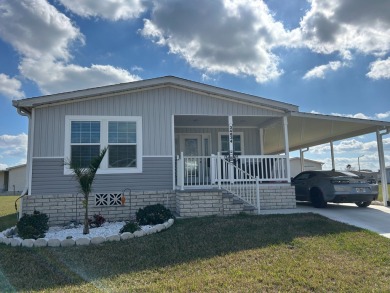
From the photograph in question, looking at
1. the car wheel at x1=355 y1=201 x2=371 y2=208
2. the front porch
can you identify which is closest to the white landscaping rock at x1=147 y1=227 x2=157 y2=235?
the front porch

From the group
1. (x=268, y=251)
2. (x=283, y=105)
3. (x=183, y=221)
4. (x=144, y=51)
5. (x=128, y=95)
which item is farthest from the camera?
(x=144, y=51)

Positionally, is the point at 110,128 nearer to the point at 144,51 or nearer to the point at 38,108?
the point at 38,108

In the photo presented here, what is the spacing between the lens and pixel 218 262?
15.5 feet

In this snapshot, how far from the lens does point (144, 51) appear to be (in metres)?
12.0

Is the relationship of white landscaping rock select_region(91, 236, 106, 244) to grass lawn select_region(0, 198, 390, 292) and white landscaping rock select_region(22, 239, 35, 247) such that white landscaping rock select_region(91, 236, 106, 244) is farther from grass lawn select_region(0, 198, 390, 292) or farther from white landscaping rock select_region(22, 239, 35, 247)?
white landscaping rock select_region(22, 239, 35, 247)

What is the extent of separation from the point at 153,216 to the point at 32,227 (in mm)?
2678

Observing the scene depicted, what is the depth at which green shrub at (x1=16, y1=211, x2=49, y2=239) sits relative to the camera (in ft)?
21.1

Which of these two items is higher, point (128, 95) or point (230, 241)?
point (128, 95)

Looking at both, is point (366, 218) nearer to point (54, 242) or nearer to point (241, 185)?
point (241, 185)

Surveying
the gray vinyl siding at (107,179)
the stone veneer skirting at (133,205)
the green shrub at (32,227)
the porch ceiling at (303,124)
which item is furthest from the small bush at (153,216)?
the porch ceiling at (303,124)

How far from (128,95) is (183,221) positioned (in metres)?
4.18

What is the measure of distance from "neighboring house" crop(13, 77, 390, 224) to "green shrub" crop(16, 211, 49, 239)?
1.48 m

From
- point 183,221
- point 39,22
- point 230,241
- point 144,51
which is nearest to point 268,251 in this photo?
point 230,241

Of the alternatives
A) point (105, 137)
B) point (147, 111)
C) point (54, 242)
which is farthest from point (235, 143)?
point (54, 242)
